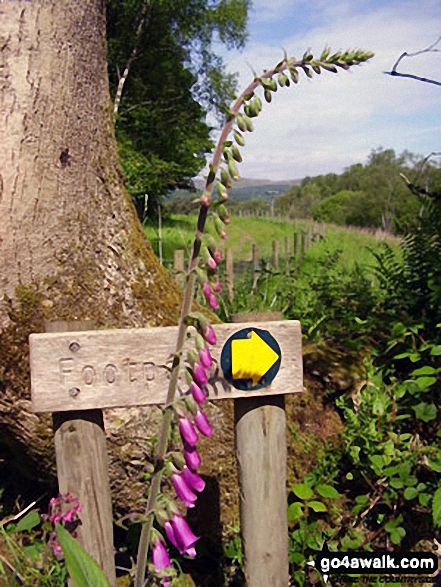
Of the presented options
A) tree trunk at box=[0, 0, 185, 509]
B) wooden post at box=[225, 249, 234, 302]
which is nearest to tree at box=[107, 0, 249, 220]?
wooden post at box=[225, 249, 234, 302]

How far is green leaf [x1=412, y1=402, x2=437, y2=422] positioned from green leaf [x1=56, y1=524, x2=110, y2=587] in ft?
6.85

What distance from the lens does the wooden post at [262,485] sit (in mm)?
2121

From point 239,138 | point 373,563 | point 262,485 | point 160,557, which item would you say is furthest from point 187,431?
point 373,563

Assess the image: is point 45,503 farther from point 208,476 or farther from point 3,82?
point 3,82

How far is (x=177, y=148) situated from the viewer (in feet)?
84.5

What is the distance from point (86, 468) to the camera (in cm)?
198

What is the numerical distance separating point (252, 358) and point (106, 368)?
1.56ft

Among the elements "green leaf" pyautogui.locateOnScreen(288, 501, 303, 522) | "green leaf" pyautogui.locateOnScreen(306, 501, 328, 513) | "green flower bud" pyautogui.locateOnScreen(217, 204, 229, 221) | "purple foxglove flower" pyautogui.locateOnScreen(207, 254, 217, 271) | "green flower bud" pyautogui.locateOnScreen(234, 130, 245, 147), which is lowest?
"green leaf" pyautogui.locateOnScreen(288, 501, 303, 522)

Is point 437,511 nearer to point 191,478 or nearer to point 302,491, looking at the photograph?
point 302,491

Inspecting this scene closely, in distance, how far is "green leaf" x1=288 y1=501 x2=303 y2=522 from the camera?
2.62m

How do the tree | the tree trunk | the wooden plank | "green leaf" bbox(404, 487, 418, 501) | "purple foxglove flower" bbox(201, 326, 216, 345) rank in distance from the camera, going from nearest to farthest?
"purple foxglove flower" bbox(201, 326, 216, 345) < the wooden plank < the tree trunk < "green leaf" bbox(404, 487, 418, 501) < the tree

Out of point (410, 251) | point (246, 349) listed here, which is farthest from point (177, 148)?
point (246, 349)

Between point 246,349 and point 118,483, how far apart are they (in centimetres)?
117

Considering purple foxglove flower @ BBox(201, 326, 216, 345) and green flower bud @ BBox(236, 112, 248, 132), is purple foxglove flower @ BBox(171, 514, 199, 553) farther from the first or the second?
green flower bud @ BBox(236, 112, 248, 132)
